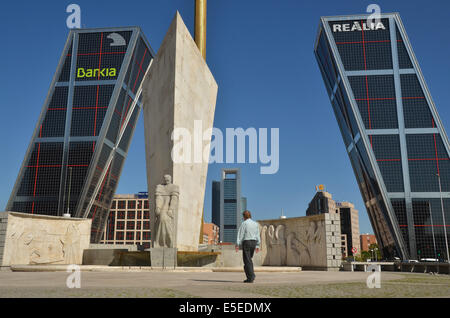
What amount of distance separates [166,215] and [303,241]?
7529mm

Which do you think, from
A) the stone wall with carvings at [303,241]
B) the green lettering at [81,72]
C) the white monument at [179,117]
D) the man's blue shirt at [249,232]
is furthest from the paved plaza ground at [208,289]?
the green lettering at [81,72]

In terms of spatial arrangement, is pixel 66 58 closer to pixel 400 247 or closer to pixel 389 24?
pixel 389 24

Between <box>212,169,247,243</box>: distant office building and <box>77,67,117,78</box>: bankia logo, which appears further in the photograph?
<box>212,169,247,243</box>: distant office building

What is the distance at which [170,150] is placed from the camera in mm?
17234

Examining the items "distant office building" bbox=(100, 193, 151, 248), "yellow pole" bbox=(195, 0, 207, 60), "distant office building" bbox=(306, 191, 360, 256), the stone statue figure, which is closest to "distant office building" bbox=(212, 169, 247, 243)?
"distant office building" bbox=(306, 191, 360, 256)

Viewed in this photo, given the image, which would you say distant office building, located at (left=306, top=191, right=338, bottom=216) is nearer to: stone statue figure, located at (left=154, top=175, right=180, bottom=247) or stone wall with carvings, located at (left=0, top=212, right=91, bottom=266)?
stone wall with carvings, located at (left=0, top=212, right=91, bottom=266)

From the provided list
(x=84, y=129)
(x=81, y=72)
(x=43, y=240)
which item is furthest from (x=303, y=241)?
(x=81, y=72)

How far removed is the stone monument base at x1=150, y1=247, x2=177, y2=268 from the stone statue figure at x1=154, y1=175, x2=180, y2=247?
0.67 metres

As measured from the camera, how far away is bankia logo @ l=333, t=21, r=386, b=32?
58.7 meters

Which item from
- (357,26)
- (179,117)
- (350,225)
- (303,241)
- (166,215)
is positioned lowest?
(303,241)

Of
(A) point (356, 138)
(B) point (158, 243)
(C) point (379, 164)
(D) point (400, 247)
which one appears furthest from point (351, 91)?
(B) point (158, 243)

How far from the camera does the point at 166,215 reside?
13.7m

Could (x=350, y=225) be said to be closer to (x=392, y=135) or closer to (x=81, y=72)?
(x=392, y=135)
